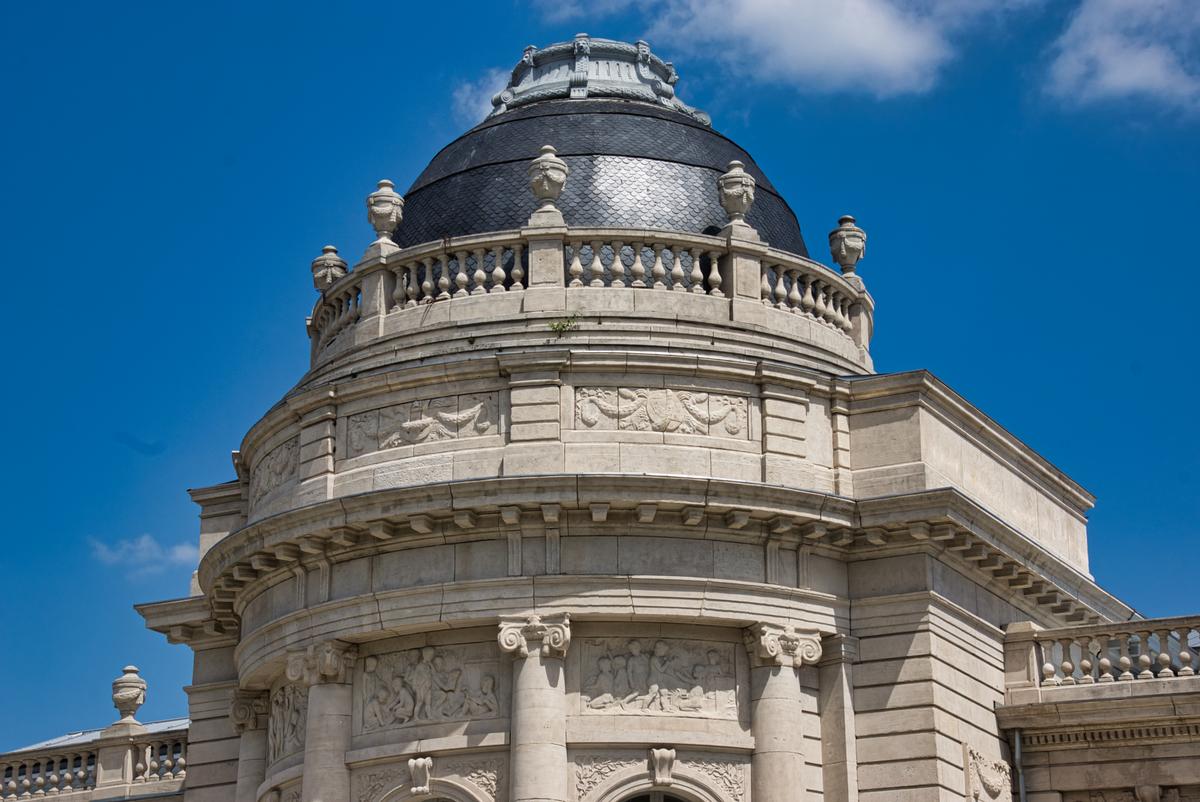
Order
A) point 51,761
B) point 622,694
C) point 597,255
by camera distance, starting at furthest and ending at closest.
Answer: point 51,761 → point 597,255 → point 622,694

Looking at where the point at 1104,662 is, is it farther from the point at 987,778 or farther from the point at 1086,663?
the point at 987,778

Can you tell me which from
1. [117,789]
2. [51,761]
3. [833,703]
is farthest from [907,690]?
[51,761]

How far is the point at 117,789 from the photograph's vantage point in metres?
33.0

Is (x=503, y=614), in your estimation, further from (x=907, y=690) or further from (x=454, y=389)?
(x=907, y=690)

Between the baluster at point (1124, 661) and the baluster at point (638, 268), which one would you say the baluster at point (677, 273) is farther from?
the baluster at point (1124, 661)

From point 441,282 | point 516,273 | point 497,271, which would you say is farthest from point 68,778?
point 516,273

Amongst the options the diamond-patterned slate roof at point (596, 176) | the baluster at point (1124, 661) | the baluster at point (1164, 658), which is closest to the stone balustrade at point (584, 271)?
the diamond-patterned slate roof at point (596, 176)

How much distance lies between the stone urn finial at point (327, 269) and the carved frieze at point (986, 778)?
1175cm

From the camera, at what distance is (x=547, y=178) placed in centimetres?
2833

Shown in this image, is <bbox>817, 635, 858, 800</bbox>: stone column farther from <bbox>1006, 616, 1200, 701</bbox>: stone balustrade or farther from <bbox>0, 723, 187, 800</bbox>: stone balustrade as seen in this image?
<bbox>0, 723, 187, 800</bbox>: stone balustrade

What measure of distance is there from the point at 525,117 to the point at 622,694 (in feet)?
34.3

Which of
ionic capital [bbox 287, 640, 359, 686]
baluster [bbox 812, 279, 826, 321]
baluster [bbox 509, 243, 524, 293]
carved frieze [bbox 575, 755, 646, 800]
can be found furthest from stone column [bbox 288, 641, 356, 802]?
baluster [bbox 812, 279, 826, 321]

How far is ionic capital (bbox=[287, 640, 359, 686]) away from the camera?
26188mm

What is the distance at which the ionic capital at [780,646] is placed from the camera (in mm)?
25406
